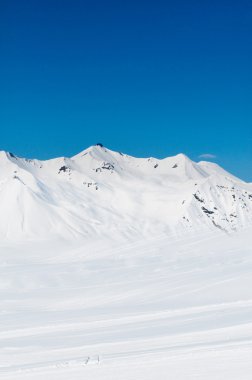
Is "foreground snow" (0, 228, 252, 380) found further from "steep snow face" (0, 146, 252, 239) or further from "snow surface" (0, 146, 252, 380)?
"steep snow face" (0, 146, 252, 239)

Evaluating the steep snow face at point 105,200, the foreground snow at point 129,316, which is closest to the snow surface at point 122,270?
the foreground snow at point 129,316

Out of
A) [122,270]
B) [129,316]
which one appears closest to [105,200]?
[122,270]

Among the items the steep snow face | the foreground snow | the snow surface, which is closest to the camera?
the foreground snow

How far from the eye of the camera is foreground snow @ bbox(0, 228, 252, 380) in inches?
599

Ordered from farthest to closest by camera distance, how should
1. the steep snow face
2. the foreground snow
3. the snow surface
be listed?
→ the steep snow face, the snow surface, the foreground snow

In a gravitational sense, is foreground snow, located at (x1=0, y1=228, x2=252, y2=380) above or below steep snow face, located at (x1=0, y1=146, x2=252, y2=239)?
below

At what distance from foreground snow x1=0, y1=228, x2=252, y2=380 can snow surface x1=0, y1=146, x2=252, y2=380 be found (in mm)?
93

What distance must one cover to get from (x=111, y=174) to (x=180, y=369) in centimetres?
14870

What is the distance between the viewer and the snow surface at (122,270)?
17016mm

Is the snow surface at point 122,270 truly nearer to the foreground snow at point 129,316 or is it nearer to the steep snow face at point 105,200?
the foreground snow at point 129,316

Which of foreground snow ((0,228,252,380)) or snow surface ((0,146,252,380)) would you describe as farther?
snow surface ((0,146,252,380))

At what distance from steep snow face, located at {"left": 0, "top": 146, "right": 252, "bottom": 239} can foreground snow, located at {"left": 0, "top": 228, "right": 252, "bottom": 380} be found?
31.5m

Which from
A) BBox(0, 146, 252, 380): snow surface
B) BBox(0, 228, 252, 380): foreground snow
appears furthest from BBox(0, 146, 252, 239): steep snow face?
BBox(0, 228, 252, 380): foreground snow

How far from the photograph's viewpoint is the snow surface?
1702 centimetres
